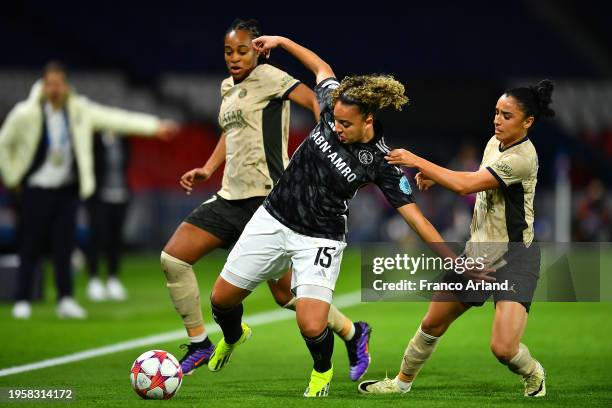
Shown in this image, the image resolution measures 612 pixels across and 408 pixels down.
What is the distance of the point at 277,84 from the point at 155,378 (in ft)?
7.18

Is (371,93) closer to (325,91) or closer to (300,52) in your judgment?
(325,91)

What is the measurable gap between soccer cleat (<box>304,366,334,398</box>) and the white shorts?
1.46 feet

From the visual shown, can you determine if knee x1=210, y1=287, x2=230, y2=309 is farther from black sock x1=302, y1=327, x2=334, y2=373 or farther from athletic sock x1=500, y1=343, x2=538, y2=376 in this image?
Answer: athletic sock x1=500, y1=343, x2=538, y2=376

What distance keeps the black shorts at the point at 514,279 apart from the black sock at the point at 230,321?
145cm

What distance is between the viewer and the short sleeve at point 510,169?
6.69 metres

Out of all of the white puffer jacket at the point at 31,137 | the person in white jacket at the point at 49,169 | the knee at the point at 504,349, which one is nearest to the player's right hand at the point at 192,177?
the knee at the point at 504,349

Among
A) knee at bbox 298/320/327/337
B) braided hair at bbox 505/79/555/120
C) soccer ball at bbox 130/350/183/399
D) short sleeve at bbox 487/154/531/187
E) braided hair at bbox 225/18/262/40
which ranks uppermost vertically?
braided hair at bbox 225/18/262/40

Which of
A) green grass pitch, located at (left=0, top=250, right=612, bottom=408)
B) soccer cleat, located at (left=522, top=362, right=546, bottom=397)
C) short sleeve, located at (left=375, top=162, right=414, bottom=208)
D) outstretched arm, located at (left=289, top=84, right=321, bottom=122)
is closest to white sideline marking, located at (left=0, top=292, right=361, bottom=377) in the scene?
green grass pitch, located at (left=0, top=250, right=612, bottom=408)

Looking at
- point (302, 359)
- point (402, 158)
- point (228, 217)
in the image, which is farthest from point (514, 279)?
point (302, 359)

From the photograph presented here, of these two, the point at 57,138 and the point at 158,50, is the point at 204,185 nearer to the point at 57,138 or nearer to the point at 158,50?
the point at 158,50

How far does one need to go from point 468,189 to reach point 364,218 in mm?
15587

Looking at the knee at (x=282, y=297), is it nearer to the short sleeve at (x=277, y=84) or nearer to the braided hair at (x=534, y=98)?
the short sleeve at (x=277, y=84)

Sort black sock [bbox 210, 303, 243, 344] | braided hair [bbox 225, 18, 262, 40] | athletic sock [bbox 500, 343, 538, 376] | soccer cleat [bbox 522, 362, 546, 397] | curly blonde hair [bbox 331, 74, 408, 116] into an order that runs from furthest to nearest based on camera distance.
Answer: braided hair [bbox 225, 18, 262, 40] < black sock [bbox 210, 303, 243, 344] < soccer cleat [bbox 522, 362, 546, 397] < athletic sock [bbox 500, 343, 538, 376] < curly blonde hair [bbox 331, 74, 408, 116]

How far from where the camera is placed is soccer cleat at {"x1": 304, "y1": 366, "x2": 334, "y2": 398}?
22.4 ft
